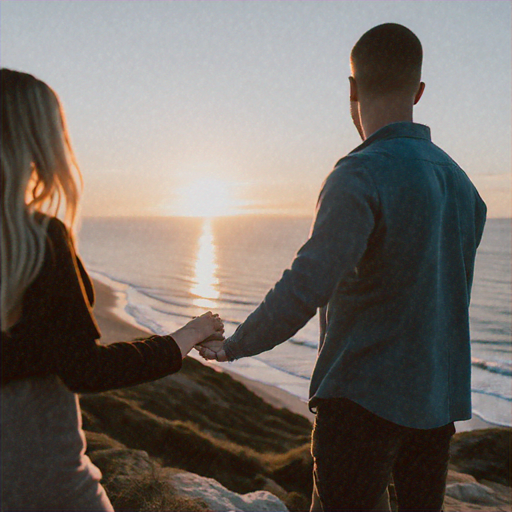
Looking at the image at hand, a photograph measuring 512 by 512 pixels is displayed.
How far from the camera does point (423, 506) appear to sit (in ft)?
7.84

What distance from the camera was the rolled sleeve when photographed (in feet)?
6.63

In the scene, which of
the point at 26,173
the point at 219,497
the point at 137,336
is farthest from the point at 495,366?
the point at 26,173

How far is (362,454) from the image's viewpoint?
2123 millimetres

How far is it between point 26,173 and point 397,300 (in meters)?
1.38

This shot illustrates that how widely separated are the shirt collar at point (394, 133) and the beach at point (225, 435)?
4.28 m

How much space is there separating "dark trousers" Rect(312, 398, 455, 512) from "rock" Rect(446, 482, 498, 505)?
6972 millimetres

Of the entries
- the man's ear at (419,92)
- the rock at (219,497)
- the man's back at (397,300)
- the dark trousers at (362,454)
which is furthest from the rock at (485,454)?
the man's ear at (419,92)

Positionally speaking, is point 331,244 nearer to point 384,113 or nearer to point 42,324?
point 384,113

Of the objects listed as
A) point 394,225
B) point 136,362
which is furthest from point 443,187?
point 136,362

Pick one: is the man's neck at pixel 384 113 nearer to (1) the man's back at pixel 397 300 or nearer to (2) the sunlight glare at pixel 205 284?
(1) the man's back at pixel 397 300

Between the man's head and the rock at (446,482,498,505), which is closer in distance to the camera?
the man's head

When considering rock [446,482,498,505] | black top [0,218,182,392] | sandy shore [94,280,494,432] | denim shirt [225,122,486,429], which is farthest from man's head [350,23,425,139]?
sandy shore [94,280,494,432]

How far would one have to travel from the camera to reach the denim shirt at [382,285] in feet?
6.70

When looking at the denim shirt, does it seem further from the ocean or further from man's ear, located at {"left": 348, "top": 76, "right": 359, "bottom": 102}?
the ocean
